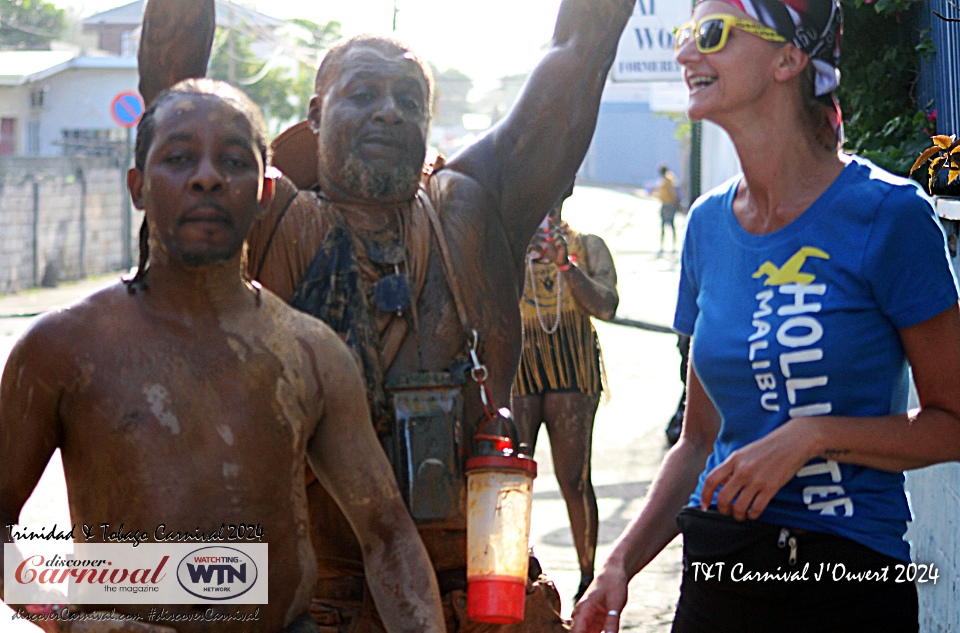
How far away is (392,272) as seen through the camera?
3383mm

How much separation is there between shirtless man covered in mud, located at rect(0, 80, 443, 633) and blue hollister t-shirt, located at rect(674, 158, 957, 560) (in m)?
0.73

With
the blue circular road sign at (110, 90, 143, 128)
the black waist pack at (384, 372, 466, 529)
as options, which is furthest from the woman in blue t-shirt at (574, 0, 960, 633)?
the blue circular road sign at (110, 90, 143, 128)

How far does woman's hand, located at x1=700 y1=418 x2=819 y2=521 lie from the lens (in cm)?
244

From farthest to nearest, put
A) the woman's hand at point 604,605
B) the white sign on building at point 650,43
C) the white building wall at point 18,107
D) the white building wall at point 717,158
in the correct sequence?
the white building wall at point 18,107 → the white building wall at point 717,158 → the white sign on building at point 650,43 → the woman's hand at point 604,605

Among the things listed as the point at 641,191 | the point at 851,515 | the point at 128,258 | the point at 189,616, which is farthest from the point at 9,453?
the point at 641,191

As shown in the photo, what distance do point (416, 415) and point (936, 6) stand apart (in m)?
3.15

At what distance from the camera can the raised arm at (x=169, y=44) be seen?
Result: 11.1ft

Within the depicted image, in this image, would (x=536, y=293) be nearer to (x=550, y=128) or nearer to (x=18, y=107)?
(x=550, y=128)

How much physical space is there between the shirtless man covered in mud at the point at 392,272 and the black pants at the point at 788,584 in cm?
79

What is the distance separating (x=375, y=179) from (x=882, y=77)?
12.3ft

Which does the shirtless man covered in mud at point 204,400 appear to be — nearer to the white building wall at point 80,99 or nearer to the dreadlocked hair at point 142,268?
the dreadlocked hair at point 142,268

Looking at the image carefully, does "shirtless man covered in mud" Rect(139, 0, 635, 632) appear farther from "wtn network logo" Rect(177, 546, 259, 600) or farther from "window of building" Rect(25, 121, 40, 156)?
"window of building" Rect(25, 121, 40, 156)

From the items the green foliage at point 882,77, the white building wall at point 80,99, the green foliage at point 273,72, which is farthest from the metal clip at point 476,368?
the green foliage at point 273,72

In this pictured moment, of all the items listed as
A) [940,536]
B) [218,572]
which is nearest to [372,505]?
[218,572]
